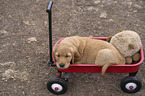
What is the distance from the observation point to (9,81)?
2.71 meters

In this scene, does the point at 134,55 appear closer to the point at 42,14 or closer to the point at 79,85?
the point at 79,85

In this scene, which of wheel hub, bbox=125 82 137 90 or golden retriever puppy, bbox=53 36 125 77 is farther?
wheel hub, bbox=125 82 137 90

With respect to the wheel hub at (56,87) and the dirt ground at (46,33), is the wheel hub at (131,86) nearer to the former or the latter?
the dirt ground at (46,33)

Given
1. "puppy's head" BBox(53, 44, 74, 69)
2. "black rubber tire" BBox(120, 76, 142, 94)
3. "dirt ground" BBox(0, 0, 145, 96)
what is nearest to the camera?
"puppy's head" BBox(53, 44, 74, 69)

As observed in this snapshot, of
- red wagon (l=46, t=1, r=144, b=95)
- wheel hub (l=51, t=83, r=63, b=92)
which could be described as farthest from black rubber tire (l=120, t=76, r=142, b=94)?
wheel hub (l=51, t=83, r=63, b=92)

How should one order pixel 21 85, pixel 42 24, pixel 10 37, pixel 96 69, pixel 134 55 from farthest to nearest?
pixel 42 24 < pixel 10 37 < pixel 21 85 < pixel 134 55 < pixel 96 69

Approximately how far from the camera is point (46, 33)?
3611 millimetres

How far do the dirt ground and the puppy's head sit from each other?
595 mm

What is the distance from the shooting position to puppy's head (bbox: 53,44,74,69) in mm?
2160

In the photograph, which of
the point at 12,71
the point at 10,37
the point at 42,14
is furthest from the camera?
the point at 42,14

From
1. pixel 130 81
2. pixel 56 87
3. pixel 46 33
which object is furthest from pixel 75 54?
pixel 46 33

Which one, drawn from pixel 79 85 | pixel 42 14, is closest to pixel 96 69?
pixel 79 85

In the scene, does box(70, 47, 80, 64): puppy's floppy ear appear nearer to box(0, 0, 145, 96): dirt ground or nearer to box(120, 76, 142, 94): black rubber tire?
box(0, 0, 145, 96): dirt ground

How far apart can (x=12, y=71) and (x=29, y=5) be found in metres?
2.03
